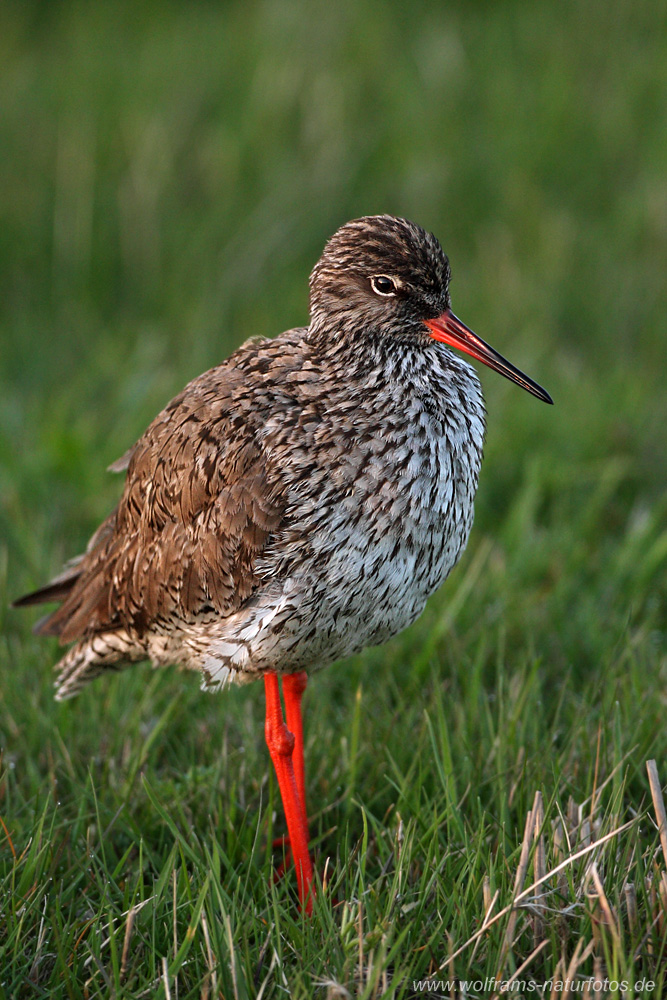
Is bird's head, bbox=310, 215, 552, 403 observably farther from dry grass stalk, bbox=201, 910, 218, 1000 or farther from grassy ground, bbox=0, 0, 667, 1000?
dry grass stalk, bbox=201, 910, 218, 1000

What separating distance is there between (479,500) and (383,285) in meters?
2.34

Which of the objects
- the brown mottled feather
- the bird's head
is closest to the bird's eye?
the bird's head

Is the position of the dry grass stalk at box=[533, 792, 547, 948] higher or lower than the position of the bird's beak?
lower

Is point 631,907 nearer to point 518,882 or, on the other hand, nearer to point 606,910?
Answer: point 606,910

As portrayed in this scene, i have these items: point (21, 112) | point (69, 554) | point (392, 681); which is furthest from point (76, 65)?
point (392, 681)

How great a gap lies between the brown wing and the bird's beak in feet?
2.04

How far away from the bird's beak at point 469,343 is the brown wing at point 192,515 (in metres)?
0.62

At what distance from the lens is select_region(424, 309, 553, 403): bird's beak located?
152 inches

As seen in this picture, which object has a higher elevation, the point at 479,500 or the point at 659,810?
the point at 479,500

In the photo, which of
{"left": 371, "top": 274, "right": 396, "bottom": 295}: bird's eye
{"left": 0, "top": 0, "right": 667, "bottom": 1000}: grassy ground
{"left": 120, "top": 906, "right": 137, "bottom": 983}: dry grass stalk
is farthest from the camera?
{"left": 371, "top": 274, "right": 396, "bottom": 295}: bird's eye

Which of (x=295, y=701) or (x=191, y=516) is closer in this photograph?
(x=191, y=516)

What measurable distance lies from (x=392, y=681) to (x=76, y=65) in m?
7.12

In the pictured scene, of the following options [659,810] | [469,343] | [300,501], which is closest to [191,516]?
[300,501]

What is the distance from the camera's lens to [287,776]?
13.0 feet
